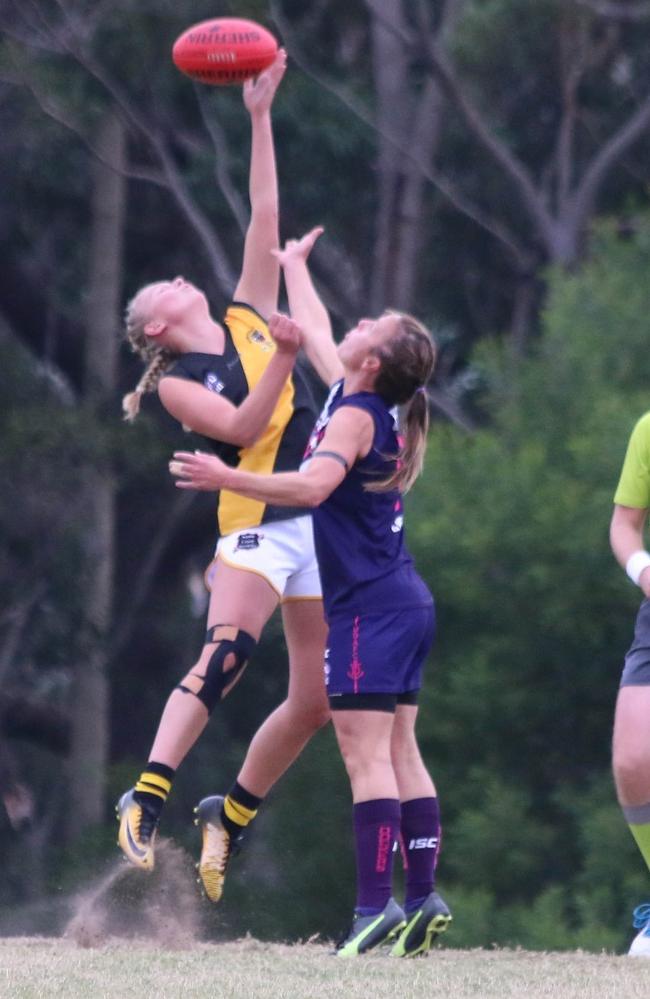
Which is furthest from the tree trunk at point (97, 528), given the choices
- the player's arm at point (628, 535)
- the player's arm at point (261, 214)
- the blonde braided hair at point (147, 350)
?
the player's arm at point (628, 535)

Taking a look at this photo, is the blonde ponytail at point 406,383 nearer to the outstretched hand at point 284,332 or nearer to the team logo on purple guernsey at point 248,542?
the outstretched hand at point 284,332

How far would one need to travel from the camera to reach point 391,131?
16.2 m

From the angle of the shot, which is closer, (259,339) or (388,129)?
(259,339)

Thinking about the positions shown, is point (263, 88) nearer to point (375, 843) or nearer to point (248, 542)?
point (248, 542)

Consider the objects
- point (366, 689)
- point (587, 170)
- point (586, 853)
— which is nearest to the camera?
point (366, 689)

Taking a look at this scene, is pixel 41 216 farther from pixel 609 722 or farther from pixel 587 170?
pixel 609 722

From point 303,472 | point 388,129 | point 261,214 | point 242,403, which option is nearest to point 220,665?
point 242,403

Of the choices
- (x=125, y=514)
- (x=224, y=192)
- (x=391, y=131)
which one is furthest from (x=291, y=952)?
(x=125, y=514)

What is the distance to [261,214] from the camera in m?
5.93

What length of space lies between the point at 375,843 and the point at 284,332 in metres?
1.36

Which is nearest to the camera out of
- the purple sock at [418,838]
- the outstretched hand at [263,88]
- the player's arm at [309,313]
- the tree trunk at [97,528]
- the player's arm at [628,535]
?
the purple sock at [418,838]

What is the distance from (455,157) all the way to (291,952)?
41.1 ft

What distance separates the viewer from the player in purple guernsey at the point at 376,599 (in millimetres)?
5133

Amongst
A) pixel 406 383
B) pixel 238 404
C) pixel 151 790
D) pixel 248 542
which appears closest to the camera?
pixel 406 383
